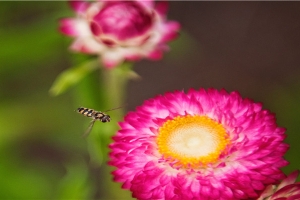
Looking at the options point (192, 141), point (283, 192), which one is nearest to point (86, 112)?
point (192, 141)

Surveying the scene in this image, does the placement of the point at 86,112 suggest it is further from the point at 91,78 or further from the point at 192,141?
the point at 91,78

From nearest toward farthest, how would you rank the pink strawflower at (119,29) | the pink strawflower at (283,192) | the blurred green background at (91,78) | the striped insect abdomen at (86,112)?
1. the pink strawflower at (283,192)
2. the striped insect abdomen at (86,112)
3. the pink strawflower at (119,29)
4. the blurred green background at (91,78)

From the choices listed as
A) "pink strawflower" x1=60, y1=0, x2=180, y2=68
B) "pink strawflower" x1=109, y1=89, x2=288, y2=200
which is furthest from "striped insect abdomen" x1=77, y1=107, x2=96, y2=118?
"pink strawflower" x1=60, y1=0, x2=180, y2=68

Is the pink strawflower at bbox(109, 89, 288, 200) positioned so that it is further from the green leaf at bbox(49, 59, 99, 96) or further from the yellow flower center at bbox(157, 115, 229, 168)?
the green leaf at bbox(49, 59, 99, 96)

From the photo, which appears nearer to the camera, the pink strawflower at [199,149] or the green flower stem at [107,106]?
the pink strawflower at [199,149]

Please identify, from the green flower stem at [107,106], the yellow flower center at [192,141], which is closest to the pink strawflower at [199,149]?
the yellow flower center at [192,141]

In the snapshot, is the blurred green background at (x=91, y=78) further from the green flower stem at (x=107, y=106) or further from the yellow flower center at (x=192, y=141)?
the yellow flower center at (x=192, y=141)

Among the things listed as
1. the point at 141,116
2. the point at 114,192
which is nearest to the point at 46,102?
the point at 114,192

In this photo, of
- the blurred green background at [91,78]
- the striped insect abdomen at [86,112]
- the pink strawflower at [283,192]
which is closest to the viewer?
the pink strawflower at [283,192]
